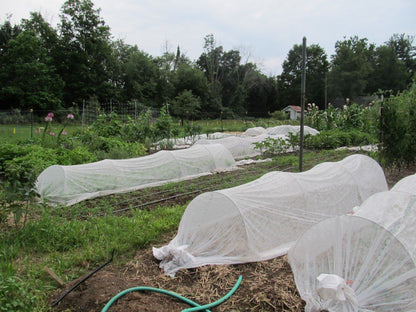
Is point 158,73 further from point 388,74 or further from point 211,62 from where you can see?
point 388,74

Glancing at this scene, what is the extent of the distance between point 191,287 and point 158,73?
104 feet

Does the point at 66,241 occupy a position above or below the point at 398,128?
below

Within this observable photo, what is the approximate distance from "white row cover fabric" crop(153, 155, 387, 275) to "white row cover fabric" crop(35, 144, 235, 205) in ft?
8.26

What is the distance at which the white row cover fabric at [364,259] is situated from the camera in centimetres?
223

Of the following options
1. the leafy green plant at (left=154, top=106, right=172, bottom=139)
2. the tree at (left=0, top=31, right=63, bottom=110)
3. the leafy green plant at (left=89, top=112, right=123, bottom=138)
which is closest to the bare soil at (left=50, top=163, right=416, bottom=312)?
the leafy green plant at (left=89, top=112, right=123, bottom=138)

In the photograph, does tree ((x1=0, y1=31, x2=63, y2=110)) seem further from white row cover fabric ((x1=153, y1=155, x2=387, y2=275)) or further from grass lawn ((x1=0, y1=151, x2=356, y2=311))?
white row cover fabric ((x1=153, y1=155, x2=387, y2=275))

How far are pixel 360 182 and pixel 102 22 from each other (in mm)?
30243

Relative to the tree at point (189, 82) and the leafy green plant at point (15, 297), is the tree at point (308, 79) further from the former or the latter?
the leafy green plant at point (15, 297)

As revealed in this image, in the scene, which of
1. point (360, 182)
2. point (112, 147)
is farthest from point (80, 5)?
point (360, 182)

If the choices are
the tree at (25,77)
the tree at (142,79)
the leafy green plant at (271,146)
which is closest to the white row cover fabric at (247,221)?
the leafy green plant at (271,146)

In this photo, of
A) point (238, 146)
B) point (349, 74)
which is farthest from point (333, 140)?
point (349, 74)

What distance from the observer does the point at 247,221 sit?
3.29 m

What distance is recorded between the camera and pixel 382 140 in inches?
280

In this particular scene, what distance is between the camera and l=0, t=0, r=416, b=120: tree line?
24938 millimetres
